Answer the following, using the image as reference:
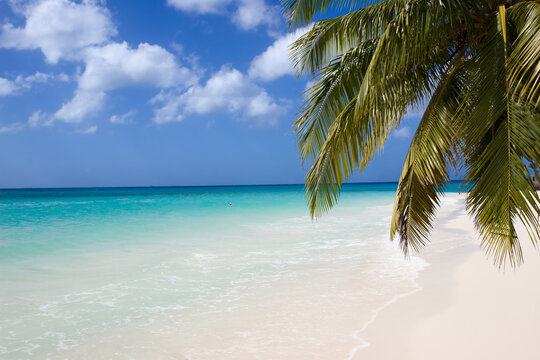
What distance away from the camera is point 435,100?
11.2 ft

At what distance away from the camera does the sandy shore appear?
3094mm

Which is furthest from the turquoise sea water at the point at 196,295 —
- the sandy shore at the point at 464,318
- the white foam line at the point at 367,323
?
the sandy shore at the point at 464,318

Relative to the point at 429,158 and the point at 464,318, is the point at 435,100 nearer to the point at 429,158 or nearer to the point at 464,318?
the point at 429,158

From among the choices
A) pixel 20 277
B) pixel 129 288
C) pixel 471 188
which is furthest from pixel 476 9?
pixel 20 277

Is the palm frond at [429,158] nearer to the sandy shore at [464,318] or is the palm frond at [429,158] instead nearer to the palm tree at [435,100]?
the palm tree at [435,100]

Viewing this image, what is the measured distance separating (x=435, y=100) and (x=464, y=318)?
214 cm

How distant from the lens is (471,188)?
9.87ft

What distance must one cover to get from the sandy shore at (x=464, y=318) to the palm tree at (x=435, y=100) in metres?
0.66

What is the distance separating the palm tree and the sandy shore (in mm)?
656

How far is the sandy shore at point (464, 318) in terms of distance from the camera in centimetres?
309

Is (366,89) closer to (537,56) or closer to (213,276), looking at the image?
(537,56)

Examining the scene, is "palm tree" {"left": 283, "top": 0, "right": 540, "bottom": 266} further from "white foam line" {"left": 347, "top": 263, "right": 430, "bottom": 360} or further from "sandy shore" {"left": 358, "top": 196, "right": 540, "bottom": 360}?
"white foam line" {"left": 347, "top": 263, "right": 430, "bottom": 360}

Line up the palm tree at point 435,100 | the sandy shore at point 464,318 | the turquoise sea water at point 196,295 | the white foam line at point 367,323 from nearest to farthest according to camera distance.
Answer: the palm tree at point 435,100 < the sandy shore at point 464,318 < the white foam line at point 367,323 < the turquoise sea water at point 196,295

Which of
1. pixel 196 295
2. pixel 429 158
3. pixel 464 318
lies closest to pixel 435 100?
pixel 429 158
